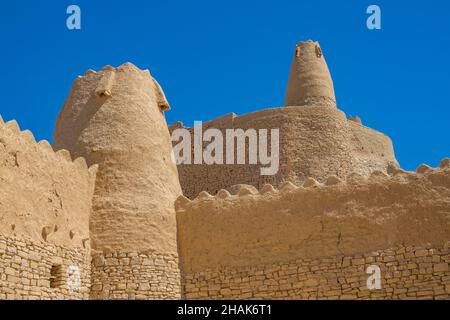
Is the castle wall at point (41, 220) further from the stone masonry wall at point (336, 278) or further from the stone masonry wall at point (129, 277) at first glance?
the stone masonry wall at point (336, 278)

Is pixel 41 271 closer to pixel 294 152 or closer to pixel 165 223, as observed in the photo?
pixel 165 223

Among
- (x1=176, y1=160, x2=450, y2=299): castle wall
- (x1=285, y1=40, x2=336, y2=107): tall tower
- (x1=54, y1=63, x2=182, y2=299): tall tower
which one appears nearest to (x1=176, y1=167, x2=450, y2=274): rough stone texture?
(x1=176, y1=160, x2=450, y2=299): castle wall

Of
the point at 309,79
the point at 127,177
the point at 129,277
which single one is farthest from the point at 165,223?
the point at 309,79

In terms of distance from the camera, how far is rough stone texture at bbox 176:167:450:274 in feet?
44.3

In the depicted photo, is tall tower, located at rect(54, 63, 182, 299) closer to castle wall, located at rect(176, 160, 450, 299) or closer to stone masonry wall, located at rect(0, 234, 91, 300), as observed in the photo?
stone masonry wall, located at rect(0, 234, 91, 300)

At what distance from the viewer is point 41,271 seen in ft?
41.5

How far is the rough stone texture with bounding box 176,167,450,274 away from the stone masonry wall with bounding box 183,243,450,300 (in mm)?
150

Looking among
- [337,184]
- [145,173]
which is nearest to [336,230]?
[337,184]

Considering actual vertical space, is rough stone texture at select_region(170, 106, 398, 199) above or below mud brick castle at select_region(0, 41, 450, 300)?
above

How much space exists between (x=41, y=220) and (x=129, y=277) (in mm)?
2235

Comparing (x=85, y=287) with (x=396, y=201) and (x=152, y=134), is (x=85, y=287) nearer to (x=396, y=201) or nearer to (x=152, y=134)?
(x=152, y=134)

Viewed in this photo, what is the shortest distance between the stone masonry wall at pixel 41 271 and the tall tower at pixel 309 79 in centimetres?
1448

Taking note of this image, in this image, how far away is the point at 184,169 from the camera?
79.7 feet

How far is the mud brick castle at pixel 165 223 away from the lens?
42.5 ft
